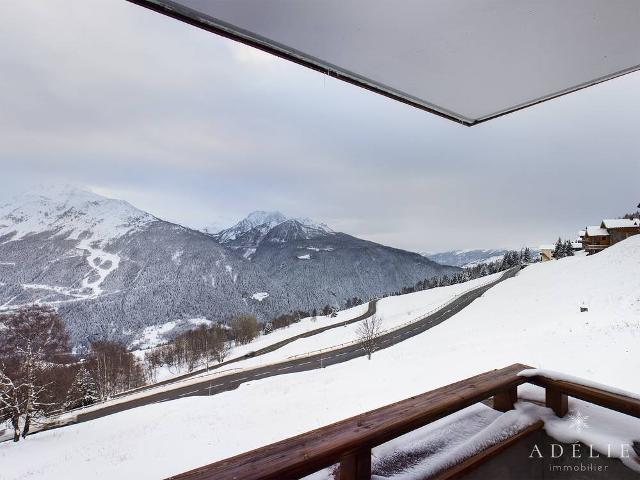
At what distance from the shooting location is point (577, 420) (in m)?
2.24

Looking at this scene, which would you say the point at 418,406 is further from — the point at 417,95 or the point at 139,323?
the point at 139,323

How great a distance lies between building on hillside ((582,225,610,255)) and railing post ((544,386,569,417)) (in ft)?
192

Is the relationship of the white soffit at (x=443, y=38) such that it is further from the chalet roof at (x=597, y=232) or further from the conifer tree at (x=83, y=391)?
the chalet roof at (x=597, y=232)

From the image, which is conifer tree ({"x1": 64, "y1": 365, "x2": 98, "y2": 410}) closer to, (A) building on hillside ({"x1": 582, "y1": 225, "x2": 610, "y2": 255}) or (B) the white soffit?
(B) the white soffit

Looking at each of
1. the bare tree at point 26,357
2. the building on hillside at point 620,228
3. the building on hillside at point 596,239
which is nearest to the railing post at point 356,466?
the bare tree at point 26,357

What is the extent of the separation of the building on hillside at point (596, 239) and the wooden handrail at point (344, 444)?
196 ft

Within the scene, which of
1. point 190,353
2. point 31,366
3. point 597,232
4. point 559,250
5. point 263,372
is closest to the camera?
point 31,366

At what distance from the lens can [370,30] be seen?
5.70 ft

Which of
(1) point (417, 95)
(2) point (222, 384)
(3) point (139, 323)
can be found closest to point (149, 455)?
(1) point (417, 95)

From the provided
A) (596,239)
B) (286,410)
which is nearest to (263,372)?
(286,410)

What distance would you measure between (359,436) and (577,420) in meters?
1.92

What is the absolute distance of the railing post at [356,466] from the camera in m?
1.44

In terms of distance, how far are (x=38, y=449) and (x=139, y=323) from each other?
142941 mm

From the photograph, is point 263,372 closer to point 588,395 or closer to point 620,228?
point 588,395
